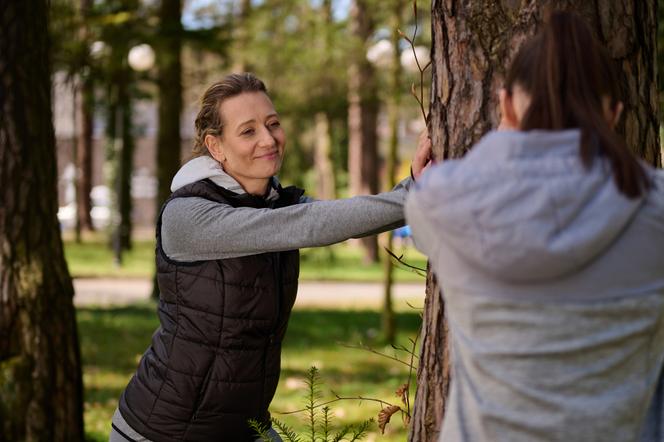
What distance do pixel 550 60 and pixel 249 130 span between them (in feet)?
4.59

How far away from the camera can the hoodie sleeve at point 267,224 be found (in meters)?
2.58

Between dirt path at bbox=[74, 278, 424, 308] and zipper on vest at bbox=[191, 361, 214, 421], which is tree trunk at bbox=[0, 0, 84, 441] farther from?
dirt path at bbox=[74, 278, 424, 308]

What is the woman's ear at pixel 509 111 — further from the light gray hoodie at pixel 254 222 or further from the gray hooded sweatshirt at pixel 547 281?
the light gray hoodie at pixel 254 222

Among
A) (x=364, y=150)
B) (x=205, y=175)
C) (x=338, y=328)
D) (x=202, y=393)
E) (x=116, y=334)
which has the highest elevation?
(x=205, y=175)

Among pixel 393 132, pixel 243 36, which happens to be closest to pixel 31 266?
pixel 393 132

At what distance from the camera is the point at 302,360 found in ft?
33.0

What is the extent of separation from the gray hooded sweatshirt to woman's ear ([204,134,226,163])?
1.33 metres

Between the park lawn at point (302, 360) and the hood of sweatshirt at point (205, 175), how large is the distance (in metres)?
2.36

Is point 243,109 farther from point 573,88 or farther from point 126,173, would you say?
point 126,173

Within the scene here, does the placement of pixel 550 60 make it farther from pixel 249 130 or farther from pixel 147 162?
pixel 147 162

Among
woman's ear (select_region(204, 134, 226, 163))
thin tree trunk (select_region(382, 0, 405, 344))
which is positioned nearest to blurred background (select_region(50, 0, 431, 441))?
thin tree trunk (select_region(382, 0, 405, 344))

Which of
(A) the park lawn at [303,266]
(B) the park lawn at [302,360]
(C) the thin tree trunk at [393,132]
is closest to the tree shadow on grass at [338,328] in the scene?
(B) the park lawn at [302,360]

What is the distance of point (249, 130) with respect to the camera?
3.03m

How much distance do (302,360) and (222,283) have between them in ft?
24.0
